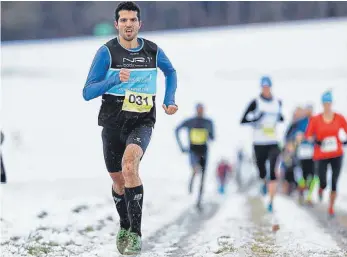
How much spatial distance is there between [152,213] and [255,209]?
1.43m

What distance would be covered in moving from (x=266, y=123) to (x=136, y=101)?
9.71ft

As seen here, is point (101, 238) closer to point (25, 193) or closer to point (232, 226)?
point (232, 226)

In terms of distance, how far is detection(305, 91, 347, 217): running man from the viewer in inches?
232

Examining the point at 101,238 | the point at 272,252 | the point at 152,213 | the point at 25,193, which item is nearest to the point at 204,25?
the point at 152,213

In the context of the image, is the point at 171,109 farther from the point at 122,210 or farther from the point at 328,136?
the point at 328,136

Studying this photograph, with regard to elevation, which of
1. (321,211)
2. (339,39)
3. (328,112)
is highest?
(339,39)

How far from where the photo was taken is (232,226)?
521cm

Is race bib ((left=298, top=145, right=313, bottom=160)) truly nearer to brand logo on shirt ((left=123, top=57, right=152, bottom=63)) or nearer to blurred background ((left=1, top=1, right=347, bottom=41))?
blurred background ((left=1, top=1, right=347, bottom=41))

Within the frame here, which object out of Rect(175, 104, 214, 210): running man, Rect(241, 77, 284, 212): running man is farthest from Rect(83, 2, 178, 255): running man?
Rect(175, 104, 214, 210): running man

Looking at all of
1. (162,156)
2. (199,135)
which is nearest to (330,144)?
(199,135)

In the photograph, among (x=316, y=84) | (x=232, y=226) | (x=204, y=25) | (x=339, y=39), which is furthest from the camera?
(x=316, y=84)

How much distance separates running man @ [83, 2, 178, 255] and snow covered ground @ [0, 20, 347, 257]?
0.48 meters

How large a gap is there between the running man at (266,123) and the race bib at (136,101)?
2754 mm

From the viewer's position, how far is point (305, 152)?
28.1 feet
